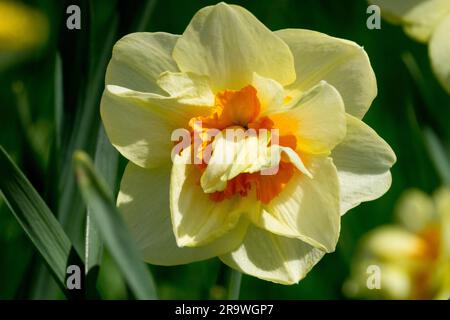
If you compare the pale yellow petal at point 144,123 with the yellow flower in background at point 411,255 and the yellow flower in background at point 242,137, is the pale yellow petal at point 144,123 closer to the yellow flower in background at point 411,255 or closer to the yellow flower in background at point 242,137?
the yellow flower in background at point 242,137

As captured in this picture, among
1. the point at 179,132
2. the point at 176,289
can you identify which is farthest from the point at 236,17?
the point at 176,289

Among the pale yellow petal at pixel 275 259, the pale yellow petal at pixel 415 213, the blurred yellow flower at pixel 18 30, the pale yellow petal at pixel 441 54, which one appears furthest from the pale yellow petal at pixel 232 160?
the blurred yellow flower at pixel 18 30

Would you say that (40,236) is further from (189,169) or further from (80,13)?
(80,13)

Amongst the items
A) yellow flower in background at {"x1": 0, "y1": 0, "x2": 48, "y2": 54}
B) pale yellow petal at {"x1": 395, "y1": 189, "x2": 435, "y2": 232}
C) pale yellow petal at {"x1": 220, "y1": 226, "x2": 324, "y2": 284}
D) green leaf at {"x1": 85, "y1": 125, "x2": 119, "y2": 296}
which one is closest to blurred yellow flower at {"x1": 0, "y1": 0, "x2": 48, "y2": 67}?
yellow flower in background at {"x1": 0, "y1": 0, "x2": 48, "y2": 54}

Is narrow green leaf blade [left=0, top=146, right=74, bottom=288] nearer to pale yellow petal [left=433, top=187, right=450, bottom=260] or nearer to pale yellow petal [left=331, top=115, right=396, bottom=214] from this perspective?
pale yellow petal [left=331, top=115, right=396, bottom=214]

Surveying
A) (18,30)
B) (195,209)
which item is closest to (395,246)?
(195,209)
